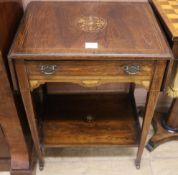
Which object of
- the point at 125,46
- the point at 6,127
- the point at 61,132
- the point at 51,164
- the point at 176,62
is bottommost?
the point at 51,164

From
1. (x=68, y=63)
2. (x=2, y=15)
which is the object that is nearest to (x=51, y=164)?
(x=68, y=63)

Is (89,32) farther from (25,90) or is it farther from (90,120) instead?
Result: (90,120)

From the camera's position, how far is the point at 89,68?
940mm

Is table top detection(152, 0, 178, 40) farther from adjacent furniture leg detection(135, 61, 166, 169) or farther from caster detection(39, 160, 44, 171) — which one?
caster detection(39, 160, 44, 171)

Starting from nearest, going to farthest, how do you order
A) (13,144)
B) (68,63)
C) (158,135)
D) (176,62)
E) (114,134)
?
(68,63), (176,62), (13,144), (114,134), (158,135)

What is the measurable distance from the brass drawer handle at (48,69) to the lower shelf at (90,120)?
0.51 meters

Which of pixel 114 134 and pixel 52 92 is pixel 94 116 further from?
pixel 52 92

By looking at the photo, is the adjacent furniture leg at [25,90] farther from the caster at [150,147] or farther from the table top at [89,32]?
the caster at [150,147]

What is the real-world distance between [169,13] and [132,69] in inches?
15.2

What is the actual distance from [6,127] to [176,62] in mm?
812

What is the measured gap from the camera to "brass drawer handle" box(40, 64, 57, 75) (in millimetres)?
929

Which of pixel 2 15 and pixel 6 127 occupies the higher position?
pixel 2 15

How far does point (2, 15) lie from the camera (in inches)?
36.9

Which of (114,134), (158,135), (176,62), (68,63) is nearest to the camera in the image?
(68,63)
